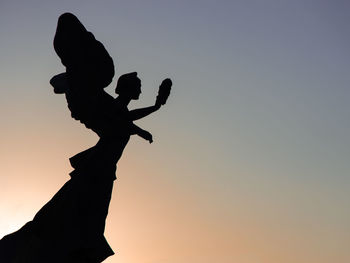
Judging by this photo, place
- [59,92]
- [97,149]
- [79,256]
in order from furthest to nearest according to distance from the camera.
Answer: [59,92] → [97,149] → [79,256]

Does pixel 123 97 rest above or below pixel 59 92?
below

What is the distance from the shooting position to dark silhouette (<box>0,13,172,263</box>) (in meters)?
10.2

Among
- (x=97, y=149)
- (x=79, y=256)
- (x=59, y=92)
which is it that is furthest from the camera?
(x=59, y=92)

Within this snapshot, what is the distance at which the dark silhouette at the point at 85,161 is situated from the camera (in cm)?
1020

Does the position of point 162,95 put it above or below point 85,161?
above

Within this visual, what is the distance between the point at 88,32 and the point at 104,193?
9.65 feet

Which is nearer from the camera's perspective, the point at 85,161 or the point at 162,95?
the point at 85,161

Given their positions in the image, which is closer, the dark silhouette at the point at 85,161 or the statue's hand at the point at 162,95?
the dark silhouette at the point at 85,161

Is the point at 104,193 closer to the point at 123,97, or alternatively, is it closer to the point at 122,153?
the point at 122,153

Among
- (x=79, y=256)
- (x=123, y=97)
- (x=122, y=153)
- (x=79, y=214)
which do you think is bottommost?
(x=79, y=256)

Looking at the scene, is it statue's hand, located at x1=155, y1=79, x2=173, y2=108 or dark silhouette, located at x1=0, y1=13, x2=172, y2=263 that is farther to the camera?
statue's hand, located at x1=155, y1=79, x2=173, y2=108

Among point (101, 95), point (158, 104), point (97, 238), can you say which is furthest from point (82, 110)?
point (97, 238)

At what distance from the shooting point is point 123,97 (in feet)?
36.6

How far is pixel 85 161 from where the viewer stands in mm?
10758
